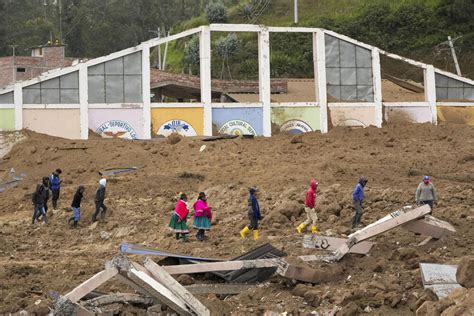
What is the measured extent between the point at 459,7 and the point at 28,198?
35850mm

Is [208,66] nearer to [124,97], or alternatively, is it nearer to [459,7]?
[124,97]

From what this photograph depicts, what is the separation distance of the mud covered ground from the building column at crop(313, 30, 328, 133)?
1648 mm

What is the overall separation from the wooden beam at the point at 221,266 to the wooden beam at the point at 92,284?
146cm

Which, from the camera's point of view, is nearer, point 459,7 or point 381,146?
point 381,146

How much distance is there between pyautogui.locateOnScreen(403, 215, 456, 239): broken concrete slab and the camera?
1405 cm

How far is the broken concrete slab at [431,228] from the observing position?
46.1 ft

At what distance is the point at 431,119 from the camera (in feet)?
104

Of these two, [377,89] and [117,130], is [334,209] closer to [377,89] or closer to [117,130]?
[117,130]

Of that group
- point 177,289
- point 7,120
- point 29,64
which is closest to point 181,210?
point 177,289

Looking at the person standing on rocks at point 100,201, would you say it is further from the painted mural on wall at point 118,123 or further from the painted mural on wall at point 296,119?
the painted mural on wall at point 296,119

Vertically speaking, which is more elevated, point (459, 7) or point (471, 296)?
point (459, 7)

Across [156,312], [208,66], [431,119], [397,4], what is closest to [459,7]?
[397,4]

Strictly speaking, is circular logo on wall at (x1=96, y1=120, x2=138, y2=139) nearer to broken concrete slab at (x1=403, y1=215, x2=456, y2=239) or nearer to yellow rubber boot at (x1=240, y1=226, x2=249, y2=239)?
yellow rubber boot at (x1=240, y1=226, x2=249, y2=239)

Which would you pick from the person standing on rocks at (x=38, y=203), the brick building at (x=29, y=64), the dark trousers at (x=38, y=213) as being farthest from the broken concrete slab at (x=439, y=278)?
the brick building at (x=29, y=64)
